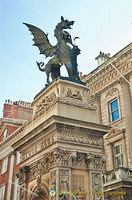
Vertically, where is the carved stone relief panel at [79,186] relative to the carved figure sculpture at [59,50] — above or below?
below

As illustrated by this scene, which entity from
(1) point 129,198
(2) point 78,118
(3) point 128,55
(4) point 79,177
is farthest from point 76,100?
(3) point 128,55

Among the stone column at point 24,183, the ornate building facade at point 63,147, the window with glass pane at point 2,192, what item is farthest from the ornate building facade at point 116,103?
the window with glass pane at point 2,192

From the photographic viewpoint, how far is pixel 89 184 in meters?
9.50

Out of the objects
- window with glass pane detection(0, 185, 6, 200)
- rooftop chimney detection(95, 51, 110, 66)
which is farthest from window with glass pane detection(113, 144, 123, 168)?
window with glass pane detection(0, 185, 6, 200)

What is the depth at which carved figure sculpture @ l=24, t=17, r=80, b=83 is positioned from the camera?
11695mm

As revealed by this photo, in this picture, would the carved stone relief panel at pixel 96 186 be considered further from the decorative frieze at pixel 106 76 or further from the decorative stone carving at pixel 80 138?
the decorative frieze at pixel 106 76

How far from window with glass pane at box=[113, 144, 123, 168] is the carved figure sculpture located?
13.3 metres

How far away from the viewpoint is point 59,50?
11820 mm

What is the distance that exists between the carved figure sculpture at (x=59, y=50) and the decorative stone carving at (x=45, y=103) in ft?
4.10

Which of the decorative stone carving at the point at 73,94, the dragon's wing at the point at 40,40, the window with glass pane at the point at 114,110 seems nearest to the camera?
the decorative stone carving at the point at 73,94

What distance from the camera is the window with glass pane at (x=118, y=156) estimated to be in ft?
75.8

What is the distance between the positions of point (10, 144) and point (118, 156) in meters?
16.3

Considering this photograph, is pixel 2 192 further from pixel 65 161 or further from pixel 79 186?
pixel 65 161

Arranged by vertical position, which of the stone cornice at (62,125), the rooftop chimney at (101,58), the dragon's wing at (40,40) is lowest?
the stone cornice at (62,125)
